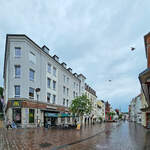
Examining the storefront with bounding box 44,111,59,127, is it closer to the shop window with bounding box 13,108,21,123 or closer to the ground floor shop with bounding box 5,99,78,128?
the ground floor shop with bounding box 5,99,78,128

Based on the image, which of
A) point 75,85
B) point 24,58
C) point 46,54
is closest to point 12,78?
point 24,58

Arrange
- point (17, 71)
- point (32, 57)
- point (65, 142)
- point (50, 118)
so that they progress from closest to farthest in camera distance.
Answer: point (65, 142) < point (17, 71) < point (32, 57) < point (50, 118)

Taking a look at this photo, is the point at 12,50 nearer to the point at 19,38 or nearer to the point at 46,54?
the point at 19,38

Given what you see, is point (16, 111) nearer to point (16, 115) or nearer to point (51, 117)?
point (16, 115)

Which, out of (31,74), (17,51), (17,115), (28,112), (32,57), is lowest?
(17,115)

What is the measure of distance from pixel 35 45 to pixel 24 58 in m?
3.89

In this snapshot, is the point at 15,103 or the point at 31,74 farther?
the point at 31,74

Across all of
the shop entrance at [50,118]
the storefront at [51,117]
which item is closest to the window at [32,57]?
the storefront at [51,117]

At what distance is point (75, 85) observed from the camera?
45.7m

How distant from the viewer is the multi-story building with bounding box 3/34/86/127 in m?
22.9

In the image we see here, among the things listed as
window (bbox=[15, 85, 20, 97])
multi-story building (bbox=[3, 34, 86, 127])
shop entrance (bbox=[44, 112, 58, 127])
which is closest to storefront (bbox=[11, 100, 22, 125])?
multi-story building (bbox=[3, 34, 86, 127])

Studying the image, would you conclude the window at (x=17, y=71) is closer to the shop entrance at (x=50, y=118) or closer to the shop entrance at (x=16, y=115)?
the shop entrance at (x=16, y=115)

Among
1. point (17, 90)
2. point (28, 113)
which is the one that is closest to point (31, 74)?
point (17, 90)

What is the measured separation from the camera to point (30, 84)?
25.0 m
